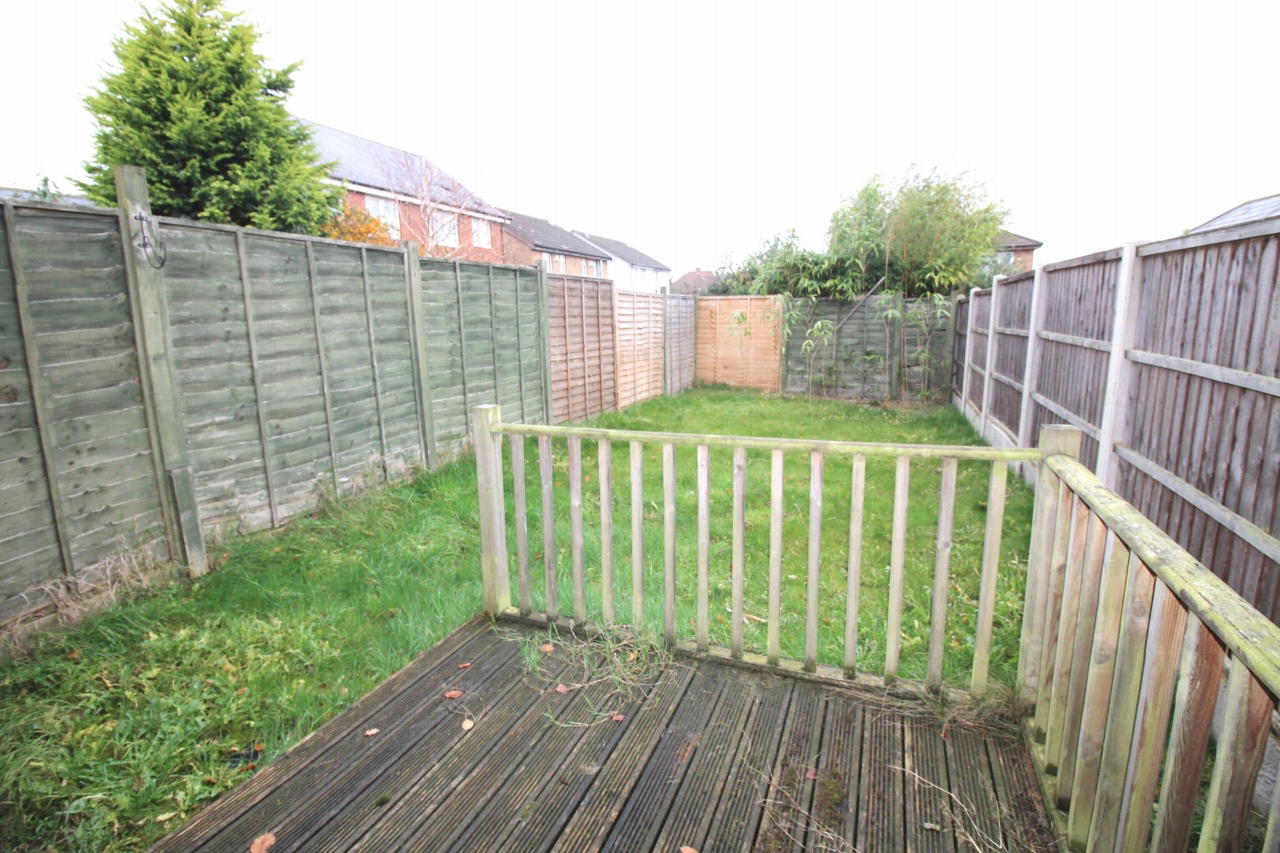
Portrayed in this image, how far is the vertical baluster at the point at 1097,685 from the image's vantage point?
122 centimetres

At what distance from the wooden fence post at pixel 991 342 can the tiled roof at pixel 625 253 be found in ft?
95.1

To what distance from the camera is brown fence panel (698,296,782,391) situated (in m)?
11.3

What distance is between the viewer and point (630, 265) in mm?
36812

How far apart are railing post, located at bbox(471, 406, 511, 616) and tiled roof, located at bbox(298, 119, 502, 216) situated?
14773 millimetres

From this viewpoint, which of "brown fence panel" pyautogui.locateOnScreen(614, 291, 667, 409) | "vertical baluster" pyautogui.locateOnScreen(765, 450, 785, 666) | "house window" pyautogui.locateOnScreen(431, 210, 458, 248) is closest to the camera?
"vertical baluster" pyautogui.locateOnScreen(765, 450, 785, 666)

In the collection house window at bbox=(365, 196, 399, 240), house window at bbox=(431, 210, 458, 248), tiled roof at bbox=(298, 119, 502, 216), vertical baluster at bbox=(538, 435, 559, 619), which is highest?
tiled roof at bbox=(298, 119, 502, 216)

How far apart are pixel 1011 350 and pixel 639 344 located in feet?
16.8

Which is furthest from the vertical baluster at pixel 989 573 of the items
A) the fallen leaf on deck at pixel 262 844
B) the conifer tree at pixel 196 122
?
the conifer tree at pixel 196 122

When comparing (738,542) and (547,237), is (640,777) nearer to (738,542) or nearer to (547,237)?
(738,542)

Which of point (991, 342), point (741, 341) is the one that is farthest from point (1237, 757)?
point (741, 341)

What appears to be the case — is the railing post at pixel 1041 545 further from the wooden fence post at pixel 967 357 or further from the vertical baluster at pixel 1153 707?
the wooden fence post at pixel 967 357

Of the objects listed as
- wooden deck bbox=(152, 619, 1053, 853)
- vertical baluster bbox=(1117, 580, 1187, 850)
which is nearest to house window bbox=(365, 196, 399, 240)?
wooden deck bbox=(152, 619, 1053, 853)

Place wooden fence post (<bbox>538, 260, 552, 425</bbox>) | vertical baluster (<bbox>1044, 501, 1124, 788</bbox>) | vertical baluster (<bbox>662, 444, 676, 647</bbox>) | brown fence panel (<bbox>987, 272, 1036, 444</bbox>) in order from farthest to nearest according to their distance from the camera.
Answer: wooden fence post (<bbox>538, 260, 552, 425</bbox>) → brown fence panel (<bbox>987, 272, 1036, 444</bbox>) → vertical baluster (<bbox>662, 444, 676, 647</bbox>) → vertical baluster (<bbox>1044, 501, 1124, 788</bbox>)

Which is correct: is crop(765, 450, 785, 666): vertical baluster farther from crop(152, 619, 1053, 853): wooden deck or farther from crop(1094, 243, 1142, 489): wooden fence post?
crop(1094, 243, 1142, 489): wooden fence post
